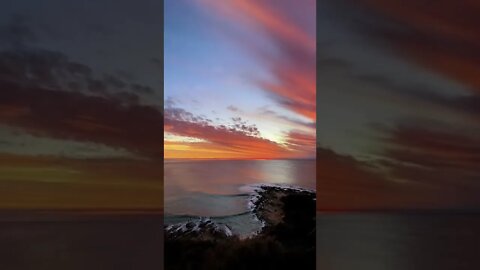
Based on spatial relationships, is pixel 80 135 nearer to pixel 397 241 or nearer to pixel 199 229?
pixel 199 229

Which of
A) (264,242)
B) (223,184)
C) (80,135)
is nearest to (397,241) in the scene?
(264,242)

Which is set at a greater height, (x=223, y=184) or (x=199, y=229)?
(x=223, y=184)

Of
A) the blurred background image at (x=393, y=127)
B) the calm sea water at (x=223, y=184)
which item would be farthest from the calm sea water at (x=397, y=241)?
the calm sea water at (x=223, y=184)

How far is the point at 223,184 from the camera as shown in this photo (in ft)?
12.1

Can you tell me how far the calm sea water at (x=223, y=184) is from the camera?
3641 millimetres

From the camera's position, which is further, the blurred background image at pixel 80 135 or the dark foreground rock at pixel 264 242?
the dark foreground rock at pixel 264 242

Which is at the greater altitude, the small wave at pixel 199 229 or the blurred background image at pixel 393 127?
the blurred background image at pixel 393 127

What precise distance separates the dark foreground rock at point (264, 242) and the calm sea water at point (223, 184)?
7 cm

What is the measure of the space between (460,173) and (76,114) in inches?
104

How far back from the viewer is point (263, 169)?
147 inches

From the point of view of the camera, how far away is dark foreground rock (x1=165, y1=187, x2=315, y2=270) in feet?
12.0

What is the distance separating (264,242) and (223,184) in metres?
0.50

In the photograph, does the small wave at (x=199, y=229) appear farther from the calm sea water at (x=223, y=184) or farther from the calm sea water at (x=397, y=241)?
the calm sea water at (x=397, y=241)

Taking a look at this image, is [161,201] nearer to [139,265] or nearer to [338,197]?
[139,265]
